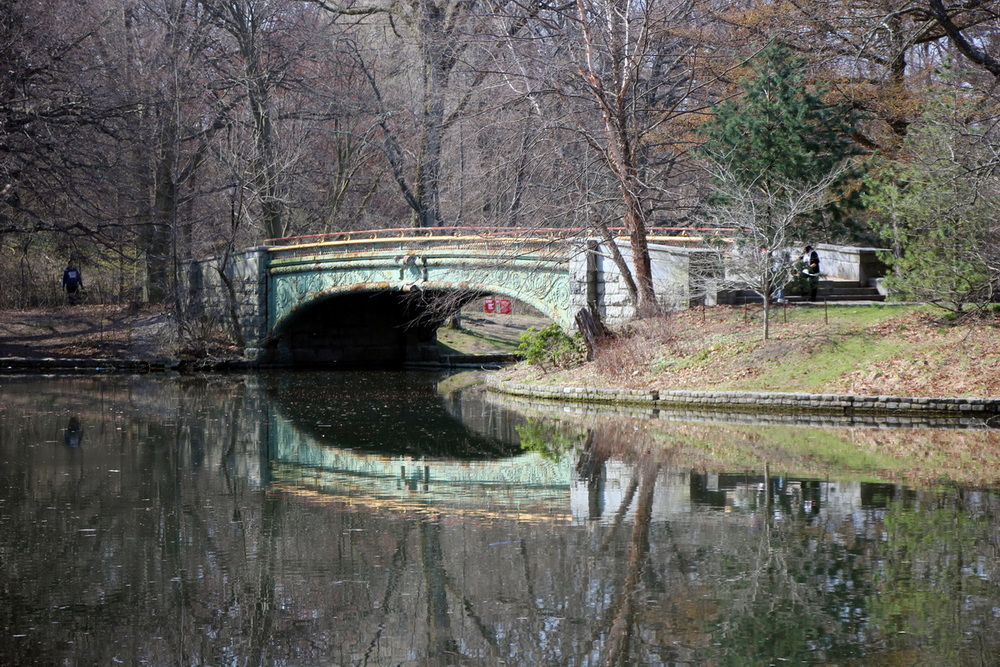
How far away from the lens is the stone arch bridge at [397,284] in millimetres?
24516

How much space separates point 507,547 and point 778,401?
1044 cm

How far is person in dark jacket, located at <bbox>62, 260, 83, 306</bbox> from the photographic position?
36.8 meters

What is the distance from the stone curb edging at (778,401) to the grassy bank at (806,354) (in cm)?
34

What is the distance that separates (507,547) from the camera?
30.5 ft

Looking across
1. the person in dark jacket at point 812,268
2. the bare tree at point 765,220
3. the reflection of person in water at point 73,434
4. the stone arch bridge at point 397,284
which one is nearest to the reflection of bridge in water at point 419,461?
the reflection of person in water at point 73,434

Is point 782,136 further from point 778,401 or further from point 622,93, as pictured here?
point 778,401

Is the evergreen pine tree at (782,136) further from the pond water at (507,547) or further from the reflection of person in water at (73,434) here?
the reflection of person in water at (73,434)

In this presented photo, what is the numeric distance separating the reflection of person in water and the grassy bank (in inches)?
346

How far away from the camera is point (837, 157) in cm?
2280

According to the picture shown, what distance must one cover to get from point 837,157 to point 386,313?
16507 mm

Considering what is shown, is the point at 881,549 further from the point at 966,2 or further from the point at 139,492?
the point at 966,2

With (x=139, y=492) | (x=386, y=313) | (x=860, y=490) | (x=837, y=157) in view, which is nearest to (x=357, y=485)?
(x=139, y=492)

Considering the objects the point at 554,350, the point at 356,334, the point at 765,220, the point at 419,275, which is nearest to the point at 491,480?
the point at 765,220

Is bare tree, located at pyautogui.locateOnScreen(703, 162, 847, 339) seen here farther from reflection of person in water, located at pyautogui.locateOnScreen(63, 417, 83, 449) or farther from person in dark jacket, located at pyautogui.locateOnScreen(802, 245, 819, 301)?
reflection of person in water, located at pyautogui.locateOnScreen(63, 417, 83, 449)
